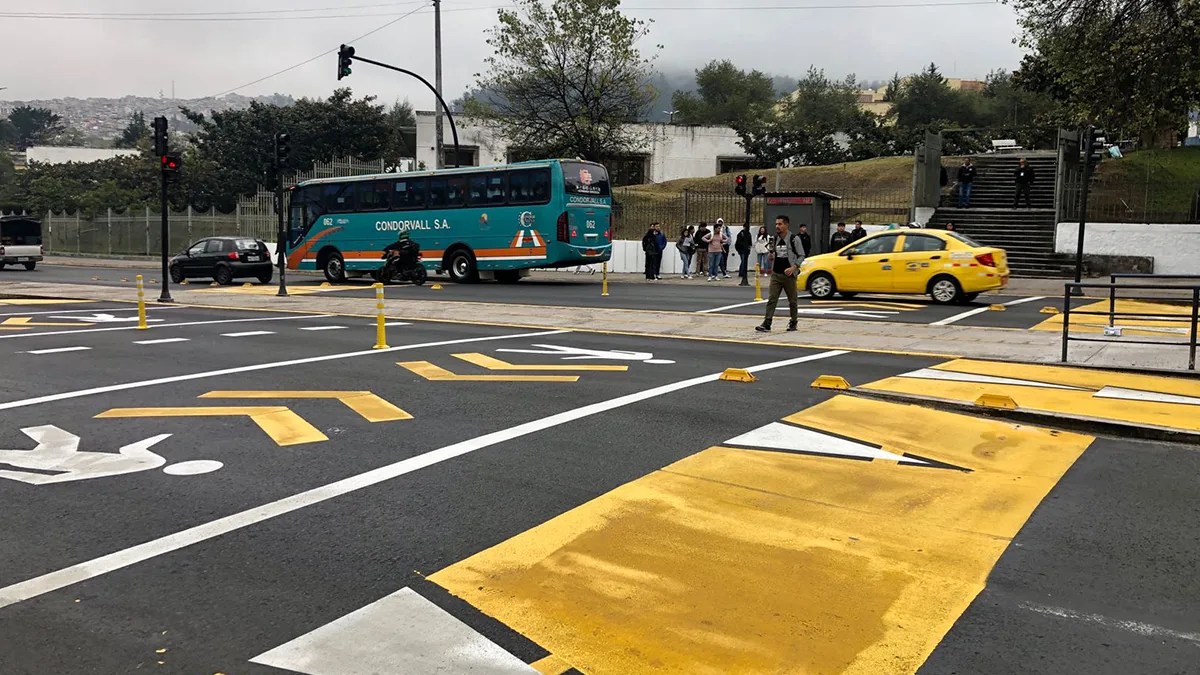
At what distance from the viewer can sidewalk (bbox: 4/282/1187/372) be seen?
12.3 m

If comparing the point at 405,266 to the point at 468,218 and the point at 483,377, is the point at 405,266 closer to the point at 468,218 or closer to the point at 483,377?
the point at 468,218

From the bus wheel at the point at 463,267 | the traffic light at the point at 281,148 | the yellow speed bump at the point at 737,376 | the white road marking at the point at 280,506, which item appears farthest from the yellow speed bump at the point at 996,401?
the bus wheel at the point at 463,267

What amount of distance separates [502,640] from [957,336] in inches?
474

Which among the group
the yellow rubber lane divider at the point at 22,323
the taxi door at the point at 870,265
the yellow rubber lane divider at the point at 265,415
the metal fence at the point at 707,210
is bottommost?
the yellow rubber lane divider at the point at 265,415

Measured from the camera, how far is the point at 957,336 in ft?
47.3

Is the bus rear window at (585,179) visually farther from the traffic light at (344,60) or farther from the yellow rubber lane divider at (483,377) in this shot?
the yellow rubber lane divider at (483,377)

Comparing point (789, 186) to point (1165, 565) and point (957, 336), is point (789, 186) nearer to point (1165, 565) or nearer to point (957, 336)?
point (957, 336)

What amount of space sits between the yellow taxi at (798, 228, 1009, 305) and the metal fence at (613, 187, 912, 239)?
51.2 ft

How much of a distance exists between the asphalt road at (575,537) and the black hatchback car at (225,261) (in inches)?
808

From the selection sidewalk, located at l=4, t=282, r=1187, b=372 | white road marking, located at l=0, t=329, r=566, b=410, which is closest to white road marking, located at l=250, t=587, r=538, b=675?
white road marking, located at l=0, t=329, r=566, b=410

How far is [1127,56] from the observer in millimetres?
23516

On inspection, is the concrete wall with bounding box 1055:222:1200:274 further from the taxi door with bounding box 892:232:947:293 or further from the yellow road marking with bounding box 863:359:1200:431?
the yellow road marking with bounding box 863:359:1200:431

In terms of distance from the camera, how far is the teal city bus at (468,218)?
27.1 metres

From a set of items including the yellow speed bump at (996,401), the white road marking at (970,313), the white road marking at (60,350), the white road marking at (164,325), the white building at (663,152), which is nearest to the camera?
the yellow speed bump at (996,401)
